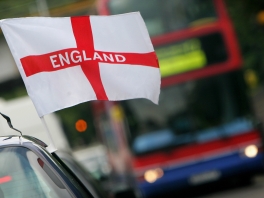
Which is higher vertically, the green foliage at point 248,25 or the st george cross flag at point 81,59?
the green foliage at point 248,25

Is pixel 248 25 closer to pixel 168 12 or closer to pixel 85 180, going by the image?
pixel 168 12

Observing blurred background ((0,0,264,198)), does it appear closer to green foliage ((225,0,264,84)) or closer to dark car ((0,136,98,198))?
dark car ((0,136,98,198))

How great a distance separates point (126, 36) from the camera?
5.73 meters

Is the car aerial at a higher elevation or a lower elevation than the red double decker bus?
lower

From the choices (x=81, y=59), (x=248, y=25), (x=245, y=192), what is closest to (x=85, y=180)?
(x=81, y=59)

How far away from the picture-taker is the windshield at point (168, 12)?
1518cm

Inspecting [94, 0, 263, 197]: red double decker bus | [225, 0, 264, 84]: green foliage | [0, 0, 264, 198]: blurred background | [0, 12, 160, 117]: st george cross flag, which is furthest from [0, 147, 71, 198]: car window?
[225, 0, 264, 84]: green foliage

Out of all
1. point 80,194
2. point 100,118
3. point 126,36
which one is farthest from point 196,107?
point 80,194

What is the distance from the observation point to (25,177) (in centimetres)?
442

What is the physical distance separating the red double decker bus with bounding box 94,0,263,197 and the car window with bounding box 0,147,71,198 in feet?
35.0

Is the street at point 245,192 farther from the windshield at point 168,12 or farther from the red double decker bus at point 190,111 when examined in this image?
the windshield at point 168,12

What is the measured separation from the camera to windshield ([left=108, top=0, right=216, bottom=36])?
15.2m

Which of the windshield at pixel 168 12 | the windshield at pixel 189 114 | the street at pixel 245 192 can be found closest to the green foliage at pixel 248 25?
the street at pixel 245 192

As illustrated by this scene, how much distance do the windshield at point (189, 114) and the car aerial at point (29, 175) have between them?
1074 cm
